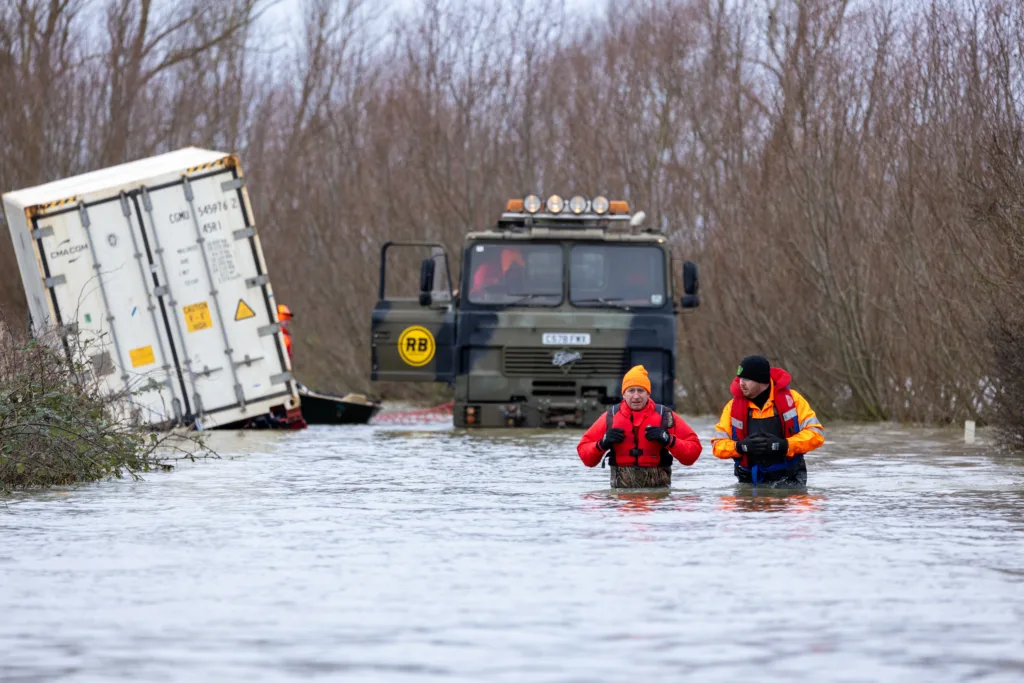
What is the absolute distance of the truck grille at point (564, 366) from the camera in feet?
76.4

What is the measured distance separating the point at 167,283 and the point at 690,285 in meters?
6.12

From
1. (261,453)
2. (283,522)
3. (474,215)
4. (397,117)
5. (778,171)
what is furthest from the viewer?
(397,117)

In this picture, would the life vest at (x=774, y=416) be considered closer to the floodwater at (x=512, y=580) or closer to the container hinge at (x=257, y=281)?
the floodwater at (x=512, y=580)

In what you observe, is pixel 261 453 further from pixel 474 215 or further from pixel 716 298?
pixel 474 215

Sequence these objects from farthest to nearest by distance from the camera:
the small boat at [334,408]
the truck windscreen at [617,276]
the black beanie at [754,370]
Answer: the small boat at [334,408], the truck windscreen at [617,276], the black beanie at [754,370]

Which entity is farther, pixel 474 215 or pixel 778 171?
pixel 474 215

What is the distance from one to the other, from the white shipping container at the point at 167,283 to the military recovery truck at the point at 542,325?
1516 millimetres

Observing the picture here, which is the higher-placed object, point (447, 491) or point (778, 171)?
point (778, 171)

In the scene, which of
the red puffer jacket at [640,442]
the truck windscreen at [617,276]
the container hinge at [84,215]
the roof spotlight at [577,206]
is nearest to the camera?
the red puffer jacket at [640,442]

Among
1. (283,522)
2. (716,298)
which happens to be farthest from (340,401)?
(283,522)

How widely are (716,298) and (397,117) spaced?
13530mm

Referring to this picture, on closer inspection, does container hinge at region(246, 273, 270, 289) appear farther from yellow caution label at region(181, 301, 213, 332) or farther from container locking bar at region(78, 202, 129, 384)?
container locking bar at region(78, 202, 129, 384)

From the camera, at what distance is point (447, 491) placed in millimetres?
15055

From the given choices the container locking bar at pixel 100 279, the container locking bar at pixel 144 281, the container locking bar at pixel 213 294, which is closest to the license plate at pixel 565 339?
the container locking bar at pixel 213 294
